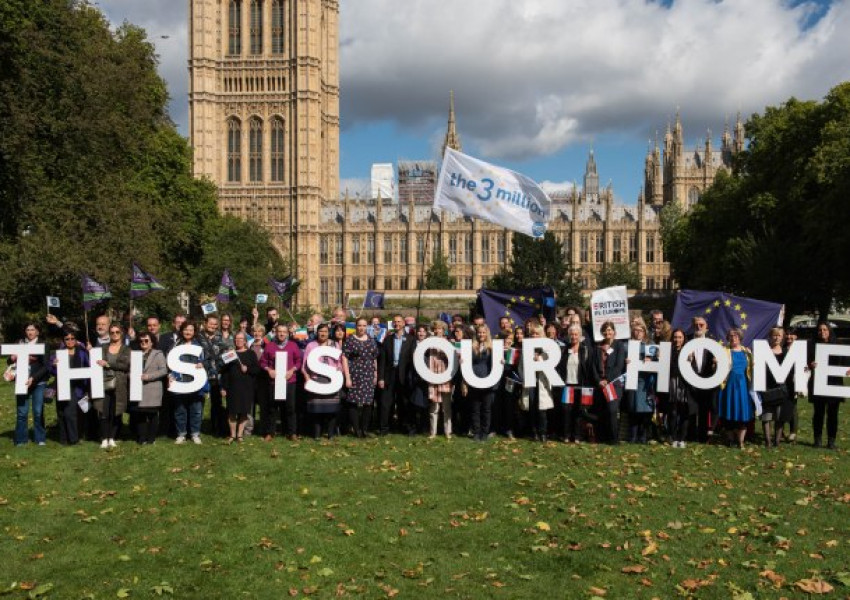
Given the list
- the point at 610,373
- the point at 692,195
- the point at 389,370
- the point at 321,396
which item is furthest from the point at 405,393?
the point at 692,195

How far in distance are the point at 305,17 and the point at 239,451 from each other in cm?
7100

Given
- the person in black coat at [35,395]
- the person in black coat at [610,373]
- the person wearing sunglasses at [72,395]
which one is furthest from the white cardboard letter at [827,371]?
the person in black coat at [35,395]

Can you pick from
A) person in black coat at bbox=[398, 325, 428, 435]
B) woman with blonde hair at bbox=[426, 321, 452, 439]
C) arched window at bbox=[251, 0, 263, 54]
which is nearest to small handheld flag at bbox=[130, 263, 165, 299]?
person in black coat at bbox=[398, 325, 428, 435]

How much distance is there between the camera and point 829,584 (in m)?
6.59

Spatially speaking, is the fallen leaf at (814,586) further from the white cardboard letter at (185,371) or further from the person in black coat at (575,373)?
the white cardboard letter at (185,371)

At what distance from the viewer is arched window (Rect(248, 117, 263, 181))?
78.1 m

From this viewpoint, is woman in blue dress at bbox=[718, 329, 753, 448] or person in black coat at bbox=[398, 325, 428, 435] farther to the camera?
person in black coat at bbox=[398, 325, 428, 435]

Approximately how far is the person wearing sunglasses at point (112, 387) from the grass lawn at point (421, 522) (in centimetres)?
36

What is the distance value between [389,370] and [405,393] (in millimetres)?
428

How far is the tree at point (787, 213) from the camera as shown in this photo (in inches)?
1228

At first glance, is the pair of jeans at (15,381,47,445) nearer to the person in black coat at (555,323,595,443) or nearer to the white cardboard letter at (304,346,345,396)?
the white cardboard letter at (304,346,345,396)

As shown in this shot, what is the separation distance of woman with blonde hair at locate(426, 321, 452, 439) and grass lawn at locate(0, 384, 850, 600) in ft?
3.68

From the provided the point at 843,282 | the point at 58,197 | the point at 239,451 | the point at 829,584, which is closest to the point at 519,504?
the point at 829,584

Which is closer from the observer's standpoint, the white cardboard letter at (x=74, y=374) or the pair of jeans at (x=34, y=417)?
the white cardboard letter at (x=74, y=374)
